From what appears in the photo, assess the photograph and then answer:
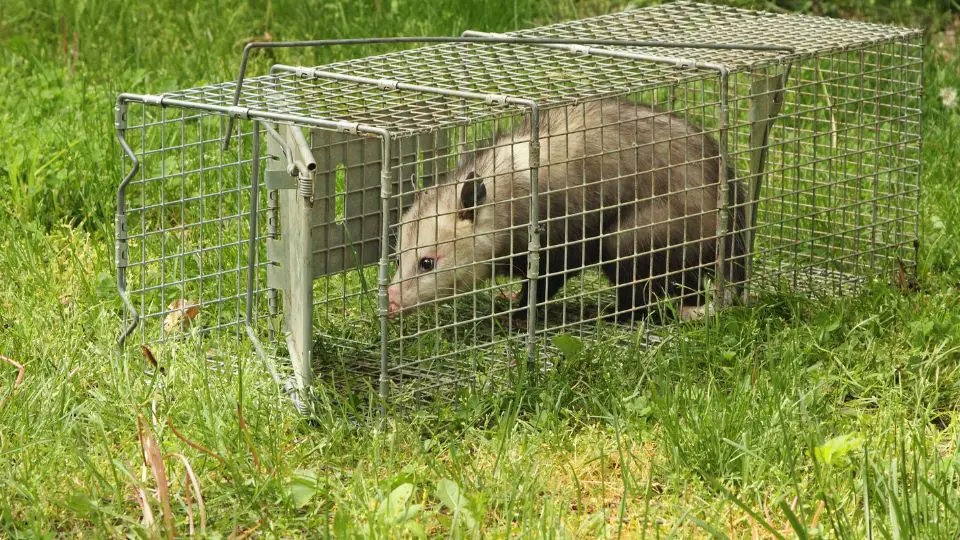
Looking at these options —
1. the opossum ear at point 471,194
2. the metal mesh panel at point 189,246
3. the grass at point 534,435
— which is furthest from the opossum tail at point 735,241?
the metal mesh panel at point 189,246

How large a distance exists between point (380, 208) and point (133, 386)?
861 millimetres

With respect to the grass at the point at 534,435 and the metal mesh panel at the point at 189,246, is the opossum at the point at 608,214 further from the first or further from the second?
the metal mesh panel at the point at 189,246

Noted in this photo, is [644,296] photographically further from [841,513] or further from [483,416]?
[841,513]

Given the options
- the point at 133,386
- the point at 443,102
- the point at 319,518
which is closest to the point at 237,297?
the point at 133,386

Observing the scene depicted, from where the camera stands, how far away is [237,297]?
4031 millimetres

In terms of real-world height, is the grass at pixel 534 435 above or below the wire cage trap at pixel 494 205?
below

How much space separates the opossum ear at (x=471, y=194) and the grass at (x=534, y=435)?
0.55 meters

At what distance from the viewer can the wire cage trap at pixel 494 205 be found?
3738 mm

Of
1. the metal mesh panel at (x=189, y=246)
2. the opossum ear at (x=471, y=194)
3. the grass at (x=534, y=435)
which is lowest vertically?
the grass at (x=534, y=435)

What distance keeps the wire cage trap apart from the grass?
0.15 meters

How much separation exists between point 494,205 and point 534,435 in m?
0.71

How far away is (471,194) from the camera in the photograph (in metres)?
4.20

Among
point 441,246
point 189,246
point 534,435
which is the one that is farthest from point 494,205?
point 189,246

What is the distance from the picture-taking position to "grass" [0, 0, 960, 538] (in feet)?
10.1
